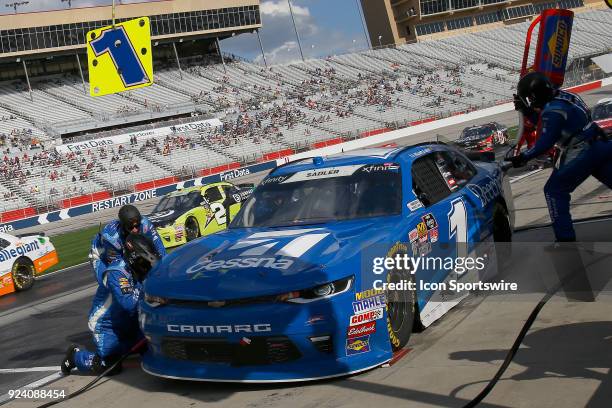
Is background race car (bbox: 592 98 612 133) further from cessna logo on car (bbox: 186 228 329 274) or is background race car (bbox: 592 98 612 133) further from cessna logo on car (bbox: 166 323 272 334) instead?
cessna logo on car (bbox: 166 323 272 334)

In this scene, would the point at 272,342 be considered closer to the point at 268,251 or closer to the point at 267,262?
the point at 267,262

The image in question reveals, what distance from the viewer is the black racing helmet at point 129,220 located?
6.43 meters

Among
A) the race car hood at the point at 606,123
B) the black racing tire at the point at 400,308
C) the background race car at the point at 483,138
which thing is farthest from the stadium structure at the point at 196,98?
the black racing tire at the point at 400,308

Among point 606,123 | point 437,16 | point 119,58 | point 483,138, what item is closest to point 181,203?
point 119,58

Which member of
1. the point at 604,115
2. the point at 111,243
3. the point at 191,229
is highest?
the point at 111,243

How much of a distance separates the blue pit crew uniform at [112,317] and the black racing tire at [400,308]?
2.30 metres

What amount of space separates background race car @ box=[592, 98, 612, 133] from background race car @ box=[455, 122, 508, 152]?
797 cm

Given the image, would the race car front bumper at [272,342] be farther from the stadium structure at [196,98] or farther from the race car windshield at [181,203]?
the stadium structure at [196,98]

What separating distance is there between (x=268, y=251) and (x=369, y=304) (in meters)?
0.89

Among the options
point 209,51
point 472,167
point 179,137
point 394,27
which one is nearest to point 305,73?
point 209,51

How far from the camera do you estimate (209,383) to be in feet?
→ 18.1

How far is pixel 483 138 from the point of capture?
2897 centimetres

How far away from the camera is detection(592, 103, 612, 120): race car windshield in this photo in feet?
63.4

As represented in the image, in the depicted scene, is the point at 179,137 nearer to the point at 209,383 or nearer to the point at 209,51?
the point at 209,51
